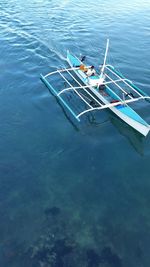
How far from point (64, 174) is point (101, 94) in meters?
11.5

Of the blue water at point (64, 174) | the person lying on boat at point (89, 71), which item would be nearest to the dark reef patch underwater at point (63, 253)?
the blue water at point (64, 174)

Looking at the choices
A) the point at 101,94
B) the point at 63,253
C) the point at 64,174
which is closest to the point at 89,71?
the point at 101,94

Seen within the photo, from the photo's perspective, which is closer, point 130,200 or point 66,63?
point 130,200

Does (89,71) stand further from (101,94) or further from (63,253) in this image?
(63,253)

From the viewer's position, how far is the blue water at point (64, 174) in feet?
57.7

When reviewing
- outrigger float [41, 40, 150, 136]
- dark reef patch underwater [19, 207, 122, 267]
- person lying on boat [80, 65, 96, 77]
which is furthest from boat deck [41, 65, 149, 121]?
dark reef patch underwater [19, 207, 122, 267]

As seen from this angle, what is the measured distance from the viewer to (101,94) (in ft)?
99.5

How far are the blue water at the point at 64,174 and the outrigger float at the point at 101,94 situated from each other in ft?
3.68

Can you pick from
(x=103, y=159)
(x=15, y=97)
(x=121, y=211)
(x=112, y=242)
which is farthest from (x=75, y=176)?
(x=15, y=97)

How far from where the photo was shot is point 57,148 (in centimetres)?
2481

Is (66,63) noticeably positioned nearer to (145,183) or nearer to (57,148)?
(57,148)

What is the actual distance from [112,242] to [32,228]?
17.7ft

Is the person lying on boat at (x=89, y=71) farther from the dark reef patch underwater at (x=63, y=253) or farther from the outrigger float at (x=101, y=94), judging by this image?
the dark reef patch underwater at (x=63, y=253)

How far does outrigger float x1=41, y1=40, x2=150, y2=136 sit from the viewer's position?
26.6 meters
